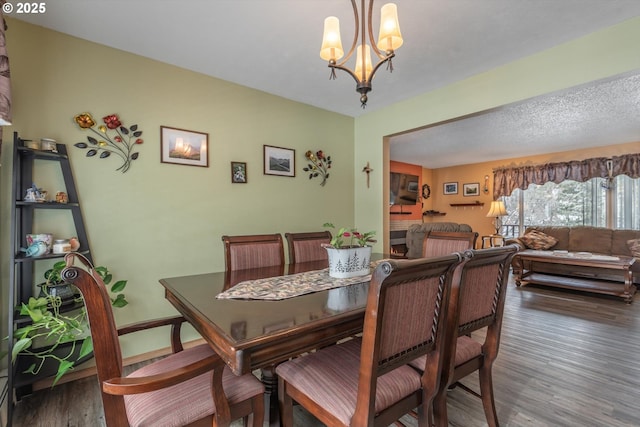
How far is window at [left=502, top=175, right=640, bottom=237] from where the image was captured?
16.6ft

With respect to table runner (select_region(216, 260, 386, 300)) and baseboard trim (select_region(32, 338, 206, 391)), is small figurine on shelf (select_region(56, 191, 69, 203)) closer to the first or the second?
baseboard trim (select_region(32, 338, 206, 391))

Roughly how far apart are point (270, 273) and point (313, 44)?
1730 millimetres

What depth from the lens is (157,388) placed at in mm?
877

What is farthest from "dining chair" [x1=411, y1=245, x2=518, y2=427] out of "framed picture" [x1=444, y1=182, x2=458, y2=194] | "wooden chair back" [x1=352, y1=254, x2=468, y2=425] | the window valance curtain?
"framed picture" [x1=444, y1=182, x2=458, y2=194]

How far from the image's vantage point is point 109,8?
1.80 metres

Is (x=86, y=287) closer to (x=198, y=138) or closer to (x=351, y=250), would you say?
(x=351, y=250)

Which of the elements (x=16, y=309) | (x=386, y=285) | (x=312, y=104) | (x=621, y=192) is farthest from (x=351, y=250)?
(x=621, y=192)

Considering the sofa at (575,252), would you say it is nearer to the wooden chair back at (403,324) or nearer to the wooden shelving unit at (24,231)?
the wooden chair back at (403,324)

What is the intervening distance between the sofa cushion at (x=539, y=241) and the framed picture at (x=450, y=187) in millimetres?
2593

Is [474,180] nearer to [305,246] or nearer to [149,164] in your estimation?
[305,246]

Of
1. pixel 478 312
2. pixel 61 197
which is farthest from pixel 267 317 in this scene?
pixel 61 197

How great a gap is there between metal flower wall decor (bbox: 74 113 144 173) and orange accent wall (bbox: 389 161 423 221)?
5.27m

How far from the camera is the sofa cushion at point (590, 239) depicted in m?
4.65

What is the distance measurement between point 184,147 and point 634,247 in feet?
20.4
